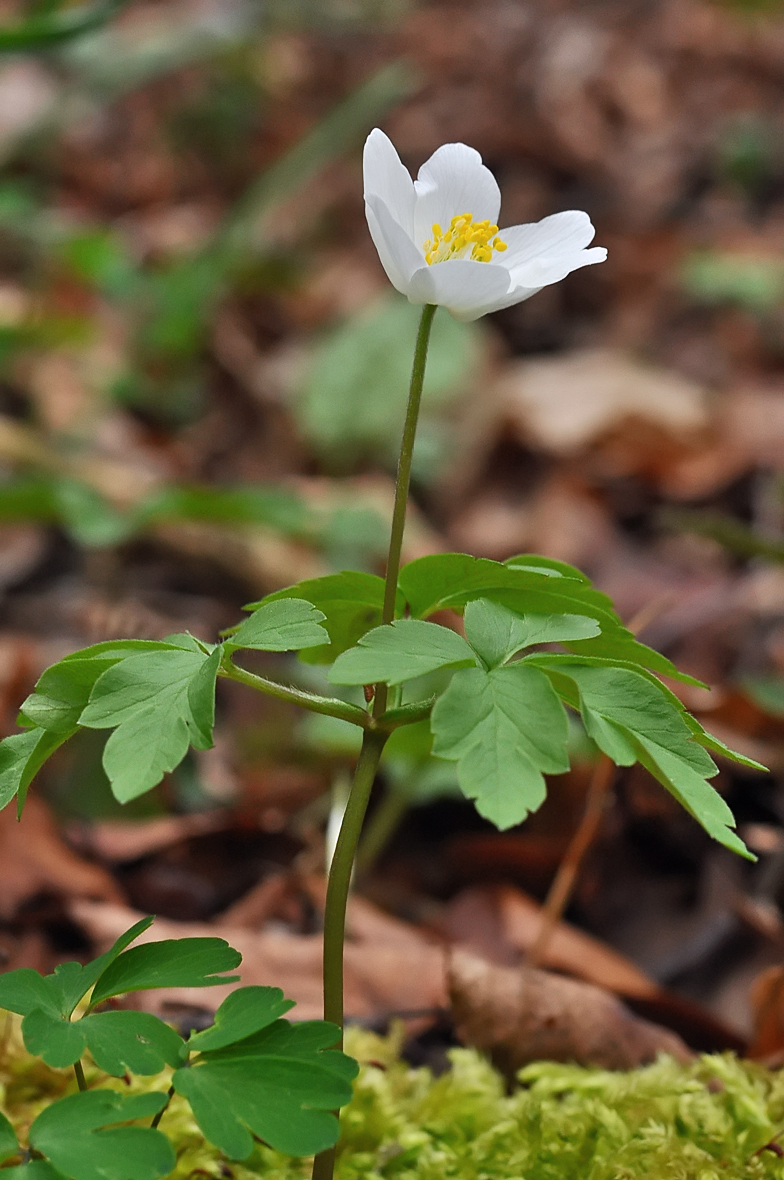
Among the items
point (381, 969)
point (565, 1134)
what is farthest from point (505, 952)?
point (565, 1134)

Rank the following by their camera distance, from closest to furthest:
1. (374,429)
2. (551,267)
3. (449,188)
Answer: (551,267) < (449,188) < (374,429)

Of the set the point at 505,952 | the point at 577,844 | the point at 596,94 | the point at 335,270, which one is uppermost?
the point at 596,94

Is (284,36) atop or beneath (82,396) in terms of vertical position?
atop

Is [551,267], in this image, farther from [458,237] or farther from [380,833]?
[380,833]

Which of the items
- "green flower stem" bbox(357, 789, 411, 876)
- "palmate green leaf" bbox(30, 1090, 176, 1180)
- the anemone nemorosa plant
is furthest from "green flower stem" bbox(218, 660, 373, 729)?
"green flower stem" bbox(357, 789, 411, 876)

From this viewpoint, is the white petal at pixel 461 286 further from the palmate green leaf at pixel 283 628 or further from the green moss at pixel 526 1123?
the green moss at pixel 526 1123

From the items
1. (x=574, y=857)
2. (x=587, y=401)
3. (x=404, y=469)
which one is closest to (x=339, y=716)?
(x=404, y=469)

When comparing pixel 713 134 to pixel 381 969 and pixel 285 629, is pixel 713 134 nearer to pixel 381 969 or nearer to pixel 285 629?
pixel 381 969

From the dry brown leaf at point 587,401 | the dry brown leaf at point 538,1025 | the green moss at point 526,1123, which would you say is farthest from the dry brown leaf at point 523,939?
the dry brown leaf at point 587,401
